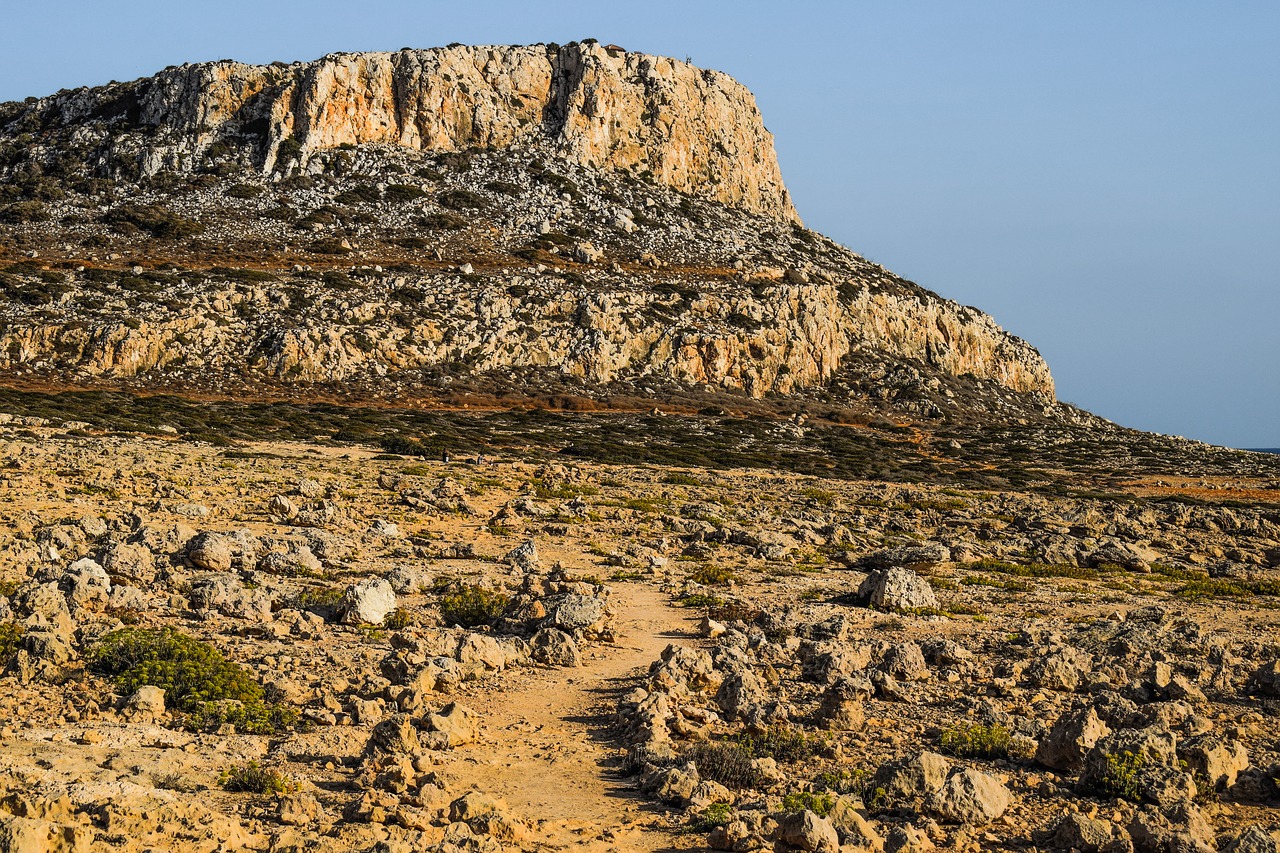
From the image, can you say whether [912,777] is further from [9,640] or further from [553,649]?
[9,640]

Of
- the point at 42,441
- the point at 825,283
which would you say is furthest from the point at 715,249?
the point at 42,441

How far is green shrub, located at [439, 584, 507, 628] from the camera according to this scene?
1692 centimetres

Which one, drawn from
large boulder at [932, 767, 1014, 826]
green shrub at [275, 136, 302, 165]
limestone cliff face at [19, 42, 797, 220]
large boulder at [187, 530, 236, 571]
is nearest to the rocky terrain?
large boulder at [932, 767, 1014, 826]

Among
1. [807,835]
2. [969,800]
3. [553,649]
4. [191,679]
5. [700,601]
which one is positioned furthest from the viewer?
[700,601]

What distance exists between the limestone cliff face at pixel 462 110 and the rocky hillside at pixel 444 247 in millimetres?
223

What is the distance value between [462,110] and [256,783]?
89.8m

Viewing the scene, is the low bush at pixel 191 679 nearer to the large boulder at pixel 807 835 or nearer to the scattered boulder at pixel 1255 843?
the large boulder at pixel 807 835

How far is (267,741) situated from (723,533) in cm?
1607

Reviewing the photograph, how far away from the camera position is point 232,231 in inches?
3115

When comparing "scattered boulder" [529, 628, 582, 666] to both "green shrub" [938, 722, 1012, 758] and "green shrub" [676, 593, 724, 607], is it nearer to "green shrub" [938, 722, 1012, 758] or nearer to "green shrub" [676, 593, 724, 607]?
"green shrub" [676, 593, 724, 607]

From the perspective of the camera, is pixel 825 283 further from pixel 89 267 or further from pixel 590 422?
pixel 89 267

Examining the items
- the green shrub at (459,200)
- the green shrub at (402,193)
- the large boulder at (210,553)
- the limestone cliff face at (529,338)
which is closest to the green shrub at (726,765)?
the large boulder at (210,553)

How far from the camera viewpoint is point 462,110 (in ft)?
308

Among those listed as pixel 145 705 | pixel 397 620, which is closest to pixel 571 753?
pixel 145 705
